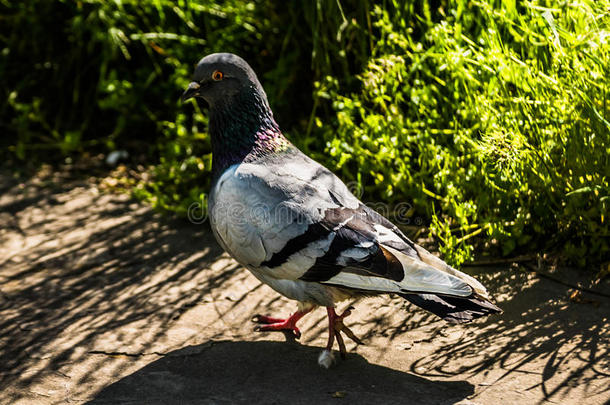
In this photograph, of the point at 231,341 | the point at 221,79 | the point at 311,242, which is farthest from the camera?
the point at 221,79

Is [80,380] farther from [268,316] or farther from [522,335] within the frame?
[522,335]

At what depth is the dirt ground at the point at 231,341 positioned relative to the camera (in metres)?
2.88

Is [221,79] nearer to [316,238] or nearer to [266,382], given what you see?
[316,238]

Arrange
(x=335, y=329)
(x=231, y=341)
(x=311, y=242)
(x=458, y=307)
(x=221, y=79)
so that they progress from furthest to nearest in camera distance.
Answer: (x=221, y=79)
(x=231, y=341)
(x=335, y=329)
(x=311, y=242)
(x=458, y=307)

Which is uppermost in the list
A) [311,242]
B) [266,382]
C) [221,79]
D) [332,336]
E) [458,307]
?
[221,79]

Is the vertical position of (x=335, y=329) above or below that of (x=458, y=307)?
below

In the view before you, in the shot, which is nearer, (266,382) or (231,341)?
(266,382)

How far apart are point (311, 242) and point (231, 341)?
64cm

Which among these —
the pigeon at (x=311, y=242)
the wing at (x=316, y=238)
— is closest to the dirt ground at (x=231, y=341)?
the pigeon at (x=311, y=242)

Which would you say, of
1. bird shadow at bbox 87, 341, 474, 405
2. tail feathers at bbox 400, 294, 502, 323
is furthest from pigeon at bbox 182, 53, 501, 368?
bird shadow at bbox 87, 341, 474, 405

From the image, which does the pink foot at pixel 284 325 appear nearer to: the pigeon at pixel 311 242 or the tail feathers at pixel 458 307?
the pigeon at pixel 311 242

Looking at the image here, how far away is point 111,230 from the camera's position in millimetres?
4426

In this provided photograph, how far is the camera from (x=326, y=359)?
3.06 m

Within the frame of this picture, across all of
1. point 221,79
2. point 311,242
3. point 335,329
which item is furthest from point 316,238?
point 221,79
